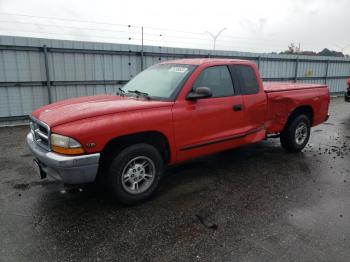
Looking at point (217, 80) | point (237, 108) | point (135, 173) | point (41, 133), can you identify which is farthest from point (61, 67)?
point (135, 173)

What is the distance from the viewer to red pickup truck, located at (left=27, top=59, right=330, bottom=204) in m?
3.38

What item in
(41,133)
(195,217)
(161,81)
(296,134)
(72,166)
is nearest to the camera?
(72,166)

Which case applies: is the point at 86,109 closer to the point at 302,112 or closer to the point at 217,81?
the point at 217,81

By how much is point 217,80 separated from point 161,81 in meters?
0.89

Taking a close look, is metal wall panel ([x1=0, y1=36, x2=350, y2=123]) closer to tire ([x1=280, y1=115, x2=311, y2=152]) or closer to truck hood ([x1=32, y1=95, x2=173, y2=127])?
truck hood ([x1=32, y1=95, x2=173, y2=127])

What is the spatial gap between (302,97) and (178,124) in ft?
10.5

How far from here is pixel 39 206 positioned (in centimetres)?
386

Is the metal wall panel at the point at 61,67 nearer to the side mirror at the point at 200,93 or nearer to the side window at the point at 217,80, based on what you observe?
the side window at the point at 217,80

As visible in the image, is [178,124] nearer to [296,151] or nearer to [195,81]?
[195,81]

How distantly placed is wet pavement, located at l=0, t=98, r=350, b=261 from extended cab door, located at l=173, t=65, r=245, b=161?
0.63 metres

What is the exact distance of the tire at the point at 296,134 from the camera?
6004 mm

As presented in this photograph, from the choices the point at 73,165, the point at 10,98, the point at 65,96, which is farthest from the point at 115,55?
the point at 73,165

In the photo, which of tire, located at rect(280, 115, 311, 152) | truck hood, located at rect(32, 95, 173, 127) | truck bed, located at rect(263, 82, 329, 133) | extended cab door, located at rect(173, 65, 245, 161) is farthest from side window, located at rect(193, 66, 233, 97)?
tire, located at rect(280, 115, 311, 152)

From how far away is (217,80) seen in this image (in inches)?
185
